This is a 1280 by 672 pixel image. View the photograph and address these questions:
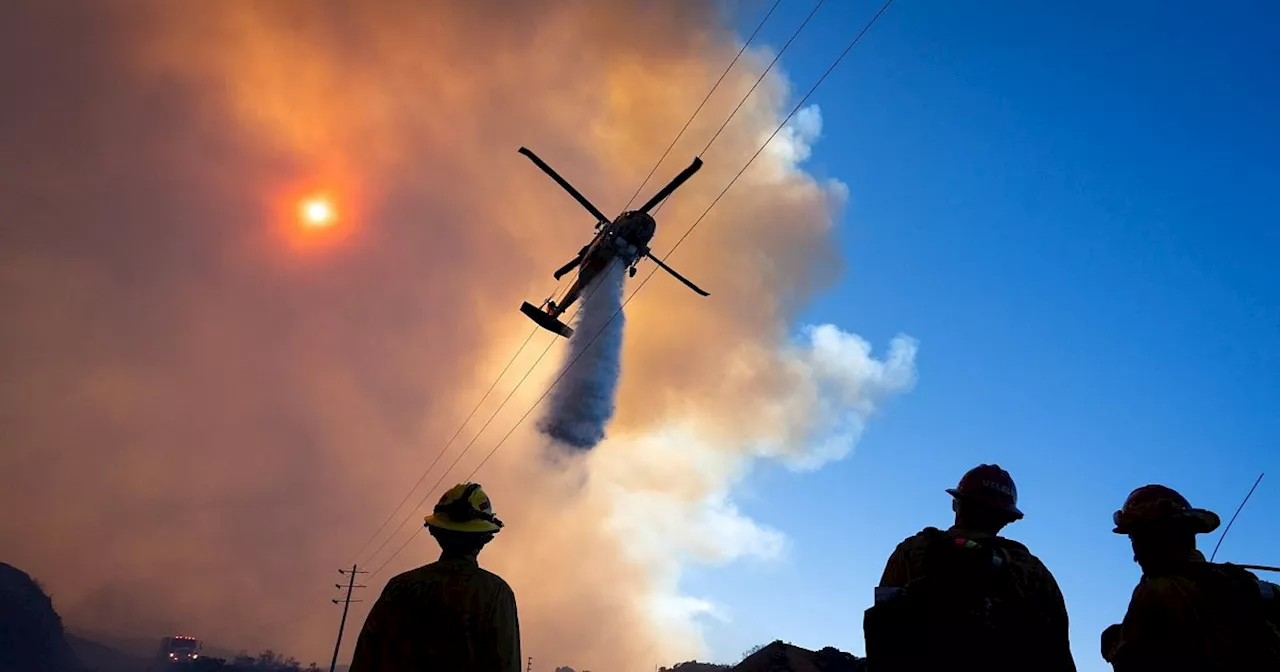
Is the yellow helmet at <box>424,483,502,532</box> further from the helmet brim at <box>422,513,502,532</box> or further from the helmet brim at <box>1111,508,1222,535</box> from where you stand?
the helmet brim at <box>1111,508,1222,535</box>

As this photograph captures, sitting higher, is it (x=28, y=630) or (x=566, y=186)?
(x=28, y=630)

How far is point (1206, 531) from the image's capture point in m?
4.52

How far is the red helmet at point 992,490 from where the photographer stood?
3.81 m

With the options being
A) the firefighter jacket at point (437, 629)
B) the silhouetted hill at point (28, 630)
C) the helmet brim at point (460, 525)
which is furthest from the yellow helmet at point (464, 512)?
the silhouetted hill at point (28, 630)

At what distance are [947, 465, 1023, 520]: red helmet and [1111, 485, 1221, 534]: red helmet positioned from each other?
1419 millimetres

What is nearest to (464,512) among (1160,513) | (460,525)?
(460,525)

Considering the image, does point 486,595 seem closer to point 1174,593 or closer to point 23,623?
point 1174,593

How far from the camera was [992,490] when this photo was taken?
12.5 ft

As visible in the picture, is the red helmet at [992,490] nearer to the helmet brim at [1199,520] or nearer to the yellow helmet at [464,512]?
the helmet brim at [1199,520]

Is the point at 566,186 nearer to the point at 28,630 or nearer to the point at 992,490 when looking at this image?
the point at 992,490

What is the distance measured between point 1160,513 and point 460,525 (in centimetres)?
488

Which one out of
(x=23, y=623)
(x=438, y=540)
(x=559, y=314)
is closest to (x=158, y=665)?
(x=23, y=623)

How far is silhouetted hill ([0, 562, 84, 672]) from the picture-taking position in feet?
441

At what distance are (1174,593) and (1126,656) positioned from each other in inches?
20.1
